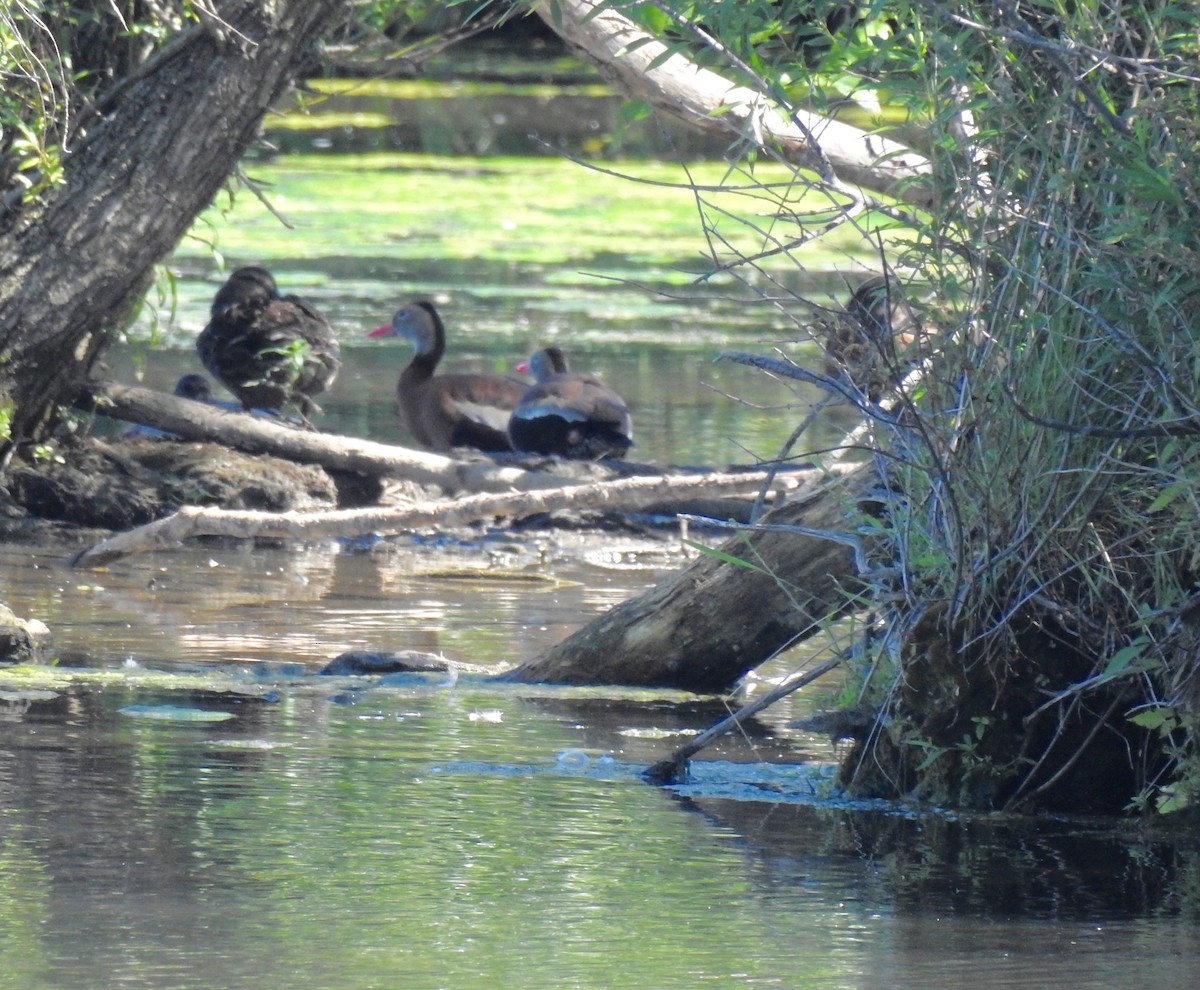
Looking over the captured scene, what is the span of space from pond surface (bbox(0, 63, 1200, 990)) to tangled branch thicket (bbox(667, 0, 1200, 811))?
0.71ft

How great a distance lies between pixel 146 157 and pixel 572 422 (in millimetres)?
2707

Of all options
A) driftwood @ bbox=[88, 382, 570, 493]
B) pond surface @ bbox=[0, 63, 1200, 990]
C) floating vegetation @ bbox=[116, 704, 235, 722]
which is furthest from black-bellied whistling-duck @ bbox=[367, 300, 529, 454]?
floating vegetation @ bbox=[116, 704, 235, 722]

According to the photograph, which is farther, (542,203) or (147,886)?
(542,203)

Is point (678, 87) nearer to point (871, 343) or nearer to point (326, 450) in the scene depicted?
point (326, 450)

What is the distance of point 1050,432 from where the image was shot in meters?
4.06

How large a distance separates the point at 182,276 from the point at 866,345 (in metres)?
12.4

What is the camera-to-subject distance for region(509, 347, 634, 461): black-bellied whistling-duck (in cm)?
947

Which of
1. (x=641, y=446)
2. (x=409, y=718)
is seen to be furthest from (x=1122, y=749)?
(x=641, y=446)

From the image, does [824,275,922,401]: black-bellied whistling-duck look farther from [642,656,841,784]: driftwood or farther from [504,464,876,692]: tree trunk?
[504,464,876,692]: tree trunk

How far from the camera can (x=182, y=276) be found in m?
15.9

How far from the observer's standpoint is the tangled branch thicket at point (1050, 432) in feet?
12.8

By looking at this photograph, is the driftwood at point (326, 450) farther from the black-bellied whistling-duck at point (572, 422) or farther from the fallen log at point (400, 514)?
the fallen log at point (400, 514)

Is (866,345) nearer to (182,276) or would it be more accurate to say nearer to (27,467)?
(27,467)

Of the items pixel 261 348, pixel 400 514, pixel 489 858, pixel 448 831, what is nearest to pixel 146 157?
pixel 400 514
